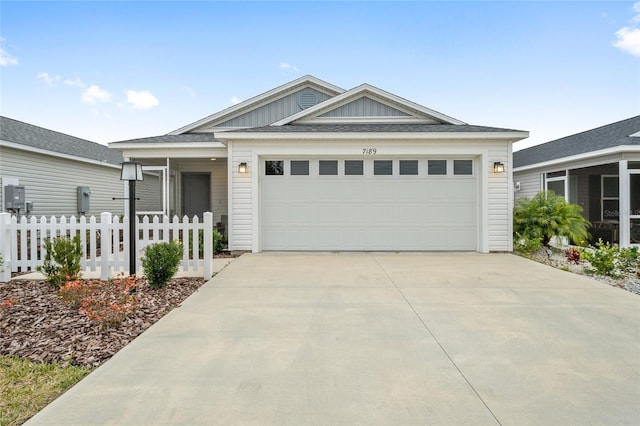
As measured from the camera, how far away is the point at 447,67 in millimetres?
13805

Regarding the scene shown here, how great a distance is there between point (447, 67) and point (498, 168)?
7112 millimetres

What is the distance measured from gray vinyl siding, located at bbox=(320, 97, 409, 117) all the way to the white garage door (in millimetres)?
2126

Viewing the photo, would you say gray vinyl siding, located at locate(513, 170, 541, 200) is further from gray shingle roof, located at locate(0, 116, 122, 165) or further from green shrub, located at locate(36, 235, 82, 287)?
gray shingle roof, located at locate(0, 116, 122, 165)

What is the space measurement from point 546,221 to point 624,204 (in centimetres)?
230

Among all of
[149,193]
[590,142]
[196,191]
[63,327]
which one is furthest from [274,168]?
[149,193]

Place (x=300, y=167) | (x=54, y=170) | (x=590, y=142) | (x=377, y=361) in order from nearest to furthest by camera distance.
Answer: (x=377, y=361) < (x=300, y=167) < (x=590, y=142) < (x=54, y=170)

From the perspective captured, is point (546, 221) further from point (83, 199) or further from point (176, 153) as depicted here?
point (83, 199)

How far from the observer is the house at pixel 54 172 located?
33.9ft

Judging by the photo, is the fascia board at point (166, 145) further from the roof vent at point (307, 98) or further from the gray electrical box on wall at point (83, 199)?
the gray electrical box on wall at point (83, 199)

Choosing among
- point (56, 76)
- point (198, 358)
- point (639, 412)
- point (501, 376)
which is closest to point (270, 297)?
point (198, 358)

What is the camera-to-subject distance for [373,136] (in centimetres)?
853

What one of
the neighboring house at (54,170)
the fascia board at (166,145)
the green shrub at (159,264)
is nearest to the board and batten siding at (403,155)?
the fascia board at (166,145)

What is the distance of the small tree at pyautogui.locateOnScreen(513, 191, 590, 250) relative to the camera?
8570 mm

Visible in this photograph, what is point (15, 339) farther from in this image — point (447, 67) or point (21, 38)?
point (447, 67)
